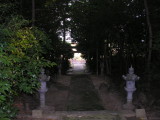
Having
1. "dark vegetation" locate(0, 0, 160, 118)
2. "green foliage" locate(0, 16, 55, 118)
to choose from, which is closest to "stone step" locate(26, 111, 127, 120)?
"dark vegetation" locate(0, 0, 160, 118)

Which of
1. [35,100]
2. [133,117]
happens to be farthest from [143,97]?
[35,100]

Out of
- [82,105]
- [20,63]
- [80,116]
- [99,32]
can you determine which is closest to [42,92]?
[80,116]

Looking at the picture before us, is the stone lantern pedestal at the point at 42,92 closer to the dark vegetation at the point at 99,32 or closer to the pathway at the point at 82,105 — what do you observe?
the pathway at the point at 82,105

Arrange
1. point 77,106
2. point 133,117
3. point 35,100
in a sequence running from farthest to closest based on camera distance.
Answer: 1. point 35,100
2. point 77,106
3. point 133,117

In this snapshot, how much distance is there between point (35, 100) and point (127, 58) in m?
5.89

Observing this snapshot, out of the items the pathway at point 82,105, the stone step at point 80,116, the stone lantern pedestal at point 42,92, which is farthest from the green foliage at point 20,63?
the pathway at point 82,105

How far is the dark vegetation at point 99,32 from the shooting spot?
3.80m

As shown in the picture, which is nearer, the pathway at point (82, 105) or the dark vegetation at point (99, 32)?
the dark vegetation at point (99, 32)

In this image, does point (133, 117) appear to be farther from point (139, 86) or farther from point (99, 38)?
point (99, 38)

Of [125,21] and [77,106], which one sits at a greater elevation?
[125,21]

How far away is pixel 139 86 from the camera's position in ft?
25.7

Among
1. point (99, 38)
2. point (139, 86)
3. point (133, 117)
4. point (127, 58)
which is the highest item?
point (99, 38)

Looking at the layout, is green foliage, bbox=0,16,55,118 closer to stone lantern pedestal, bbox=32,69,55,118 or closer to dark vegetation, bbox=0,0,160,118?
dark vegetation, bbox=0,0,160,118

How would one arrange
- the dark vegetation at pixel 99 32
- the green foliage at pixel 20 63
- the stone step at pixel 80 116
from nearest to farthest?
1. the green foliage at pixel 20 63
2. the dark vegetation at pixel 99 32
3. the stone step at pixel 80 116
